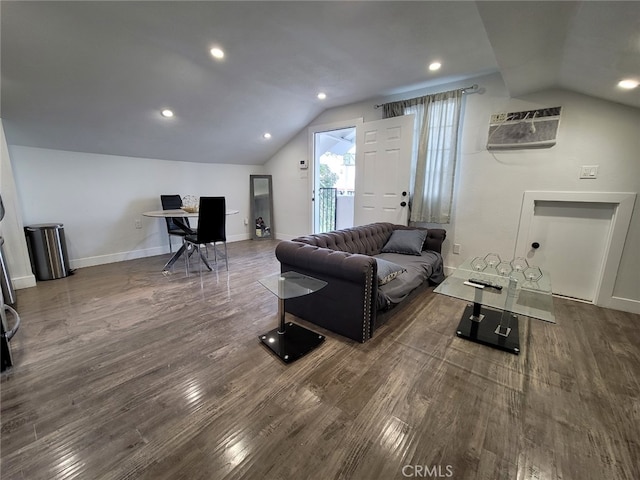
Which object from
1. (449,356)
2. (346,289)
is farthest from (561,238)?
(346,289)

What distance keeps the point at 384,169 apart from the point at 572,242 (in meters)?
2.30

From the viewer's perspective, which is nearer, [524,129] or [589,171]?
[589,171]

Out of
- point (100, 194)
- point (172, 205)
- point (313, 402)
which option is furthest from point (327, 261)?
point (100, 194)

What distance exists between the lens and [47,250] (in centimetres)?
333

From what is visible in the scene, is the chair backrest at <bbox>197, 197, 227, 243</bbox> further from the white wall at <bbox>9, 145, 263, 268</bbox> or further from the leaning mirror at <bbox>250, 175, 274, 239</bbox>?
the leaning mirror at <bbox>250, 175, 274, 239</bbox>

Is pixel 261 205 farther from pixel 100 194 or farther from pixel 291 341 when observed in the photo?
pixel 291 341

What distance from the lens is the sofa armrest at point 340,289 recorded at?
197 centimetres

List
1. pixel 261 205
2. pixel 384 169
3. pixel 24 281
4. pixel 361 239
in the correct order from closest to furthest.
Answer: pixel 361 239 → pixel 24 281 → pixel 384 169 → pixel 261 205

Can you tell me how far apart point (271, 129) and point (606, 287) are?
4924 mm

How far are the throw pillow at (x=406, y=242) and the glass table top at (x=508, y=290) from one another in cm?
77

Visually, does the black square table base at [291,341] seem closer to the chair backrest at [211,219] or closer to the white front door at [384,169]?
the chair backrest at [211,219]

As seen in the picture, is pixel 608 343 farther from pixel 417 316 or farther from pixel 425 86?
pixel 425 86

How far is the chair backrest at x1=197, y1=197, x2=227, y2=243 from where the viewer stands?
11.3 feet

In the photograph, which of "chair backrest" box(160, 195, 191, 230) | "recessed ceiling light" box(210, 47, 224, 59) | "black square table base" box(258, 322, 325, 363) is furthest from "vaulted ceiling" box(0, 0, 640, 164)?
"black square table base" box(258, 322, 325, 363)
